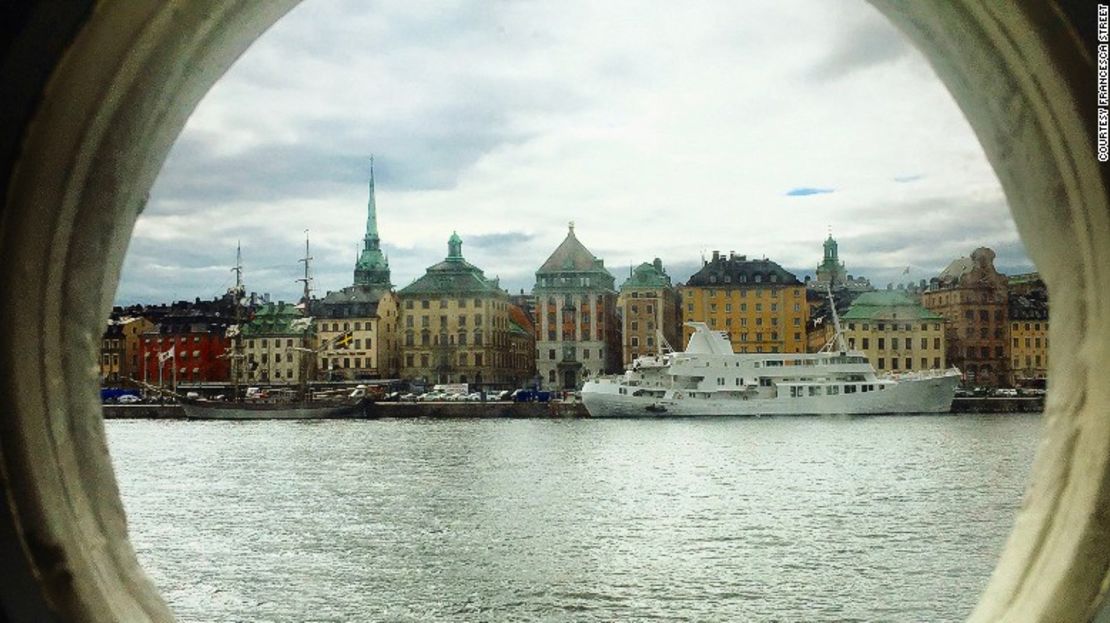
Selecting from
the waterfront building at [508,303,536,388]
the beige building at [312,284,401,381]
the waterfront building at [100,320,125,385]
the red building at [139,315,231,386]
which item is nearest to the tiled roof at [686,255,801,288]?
the waterfront building at [508,303,536,388]

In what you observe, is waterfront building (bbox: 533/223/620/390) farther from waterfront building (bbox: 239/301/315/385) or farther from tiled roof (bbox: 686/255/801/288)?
waterfront building (bbox: 239/301/315/385)

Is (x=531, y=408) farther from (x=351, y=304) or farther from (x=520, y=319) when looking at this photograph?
(x=351, y=304)

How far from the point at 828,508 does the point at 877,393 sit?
2479 cm

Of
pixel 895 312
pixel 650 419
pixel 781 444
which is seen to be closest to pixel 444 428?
pixel 650 419

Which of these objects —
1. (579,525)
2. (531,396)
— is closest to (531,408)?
(531,396)

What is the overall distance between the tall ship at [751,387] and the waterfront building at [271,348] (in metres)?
20.5

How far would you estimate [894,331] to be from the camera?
162 feet

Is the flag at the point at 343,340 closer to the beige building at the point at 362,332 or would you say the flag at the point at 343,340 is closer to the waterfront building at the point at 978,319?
the beige building at the point at 362,332

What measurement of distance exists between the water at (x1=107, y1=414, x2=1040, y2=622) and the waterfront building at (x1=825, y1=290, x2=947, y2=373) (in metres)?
11.8

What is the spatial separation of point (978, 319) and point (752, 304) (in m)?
10.8

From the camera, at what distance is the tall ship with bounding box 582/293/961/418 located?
4312 centimetres

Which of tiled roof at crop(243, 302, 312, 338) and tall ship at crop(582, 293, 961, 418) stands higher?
tiled roof at crop(243, 302, 312, 338)

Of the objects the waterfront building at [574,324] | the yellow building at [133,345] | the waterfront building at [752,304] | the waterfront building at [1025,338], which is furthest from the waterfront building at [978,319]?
the yellow building at [133,345]

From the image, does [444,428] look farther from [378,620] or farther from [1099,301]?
[1099,301]
